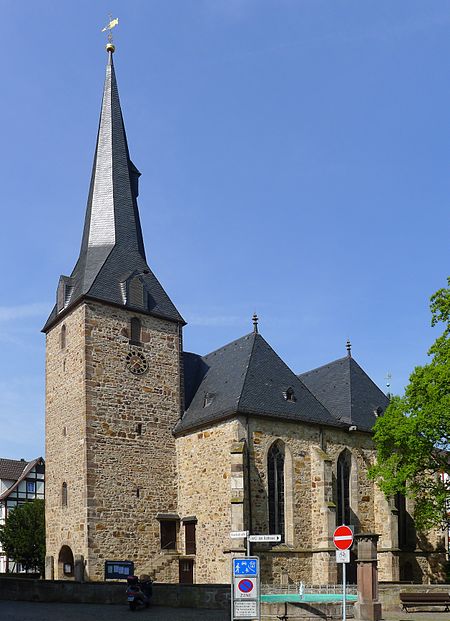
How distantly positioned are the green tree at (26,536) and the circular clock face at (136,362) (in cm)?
1848

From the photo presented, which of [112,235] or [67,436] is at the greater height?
[112,235]

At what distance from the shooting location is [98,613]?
1902 cm

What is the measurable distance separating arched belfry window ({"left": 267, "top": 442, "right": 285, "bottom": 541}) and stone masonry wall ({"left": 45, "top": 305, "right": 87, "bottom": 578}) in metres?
6.16

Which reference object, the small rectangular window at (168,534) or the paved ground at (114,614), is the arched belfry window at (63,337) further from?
the paved ground at (114,614)

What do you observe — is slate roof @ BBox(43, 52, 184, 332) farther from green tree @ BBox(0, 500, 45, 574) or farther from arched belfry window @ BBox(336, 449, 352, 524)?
green tree @ BBox(0, 500, 45, 574)

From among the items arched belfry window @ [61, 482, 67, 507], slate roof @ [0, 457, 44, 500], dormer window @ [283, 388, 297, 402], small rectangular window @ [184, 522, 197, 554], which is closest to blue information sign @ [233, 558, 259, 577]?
small rectangular window @ [184, 522, 197, 554]

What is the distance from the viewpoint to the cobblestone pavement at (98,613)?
17.5 metres

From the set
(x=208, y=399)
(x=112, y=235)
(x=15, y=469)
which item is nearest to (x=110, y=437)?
(x=208, y=399)

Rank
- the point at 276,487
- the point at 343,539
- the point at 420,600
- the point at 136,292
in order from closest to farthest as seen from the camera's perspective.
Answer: the point at 343,539
the point at 420,600
the point at 276,487
the point at 136,292

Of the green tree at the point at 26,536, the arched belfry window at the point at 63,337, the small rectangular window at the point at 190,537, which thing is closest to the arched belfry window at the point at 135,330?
the arched belfry window at the point at 63,337

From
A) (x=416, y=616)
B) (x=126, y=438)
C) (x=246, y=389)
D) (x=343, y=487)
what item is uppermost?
(x=246, y=389)

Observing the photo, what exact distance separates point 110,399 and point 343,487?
29.5ft

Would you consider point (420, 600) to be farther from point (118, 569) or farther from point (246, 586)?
point (118, 569)

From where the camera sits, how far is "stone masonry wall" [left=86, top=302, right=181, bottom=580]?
27.2m
